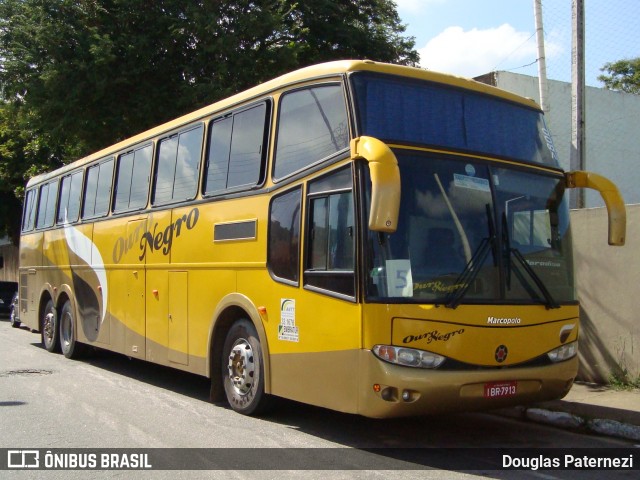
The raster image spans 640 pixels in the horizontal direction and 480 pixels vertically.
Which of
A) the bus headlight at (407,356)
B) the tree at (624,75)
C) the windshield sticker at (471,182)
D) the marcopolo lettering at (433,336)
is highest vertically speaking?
the tree at (624,75)

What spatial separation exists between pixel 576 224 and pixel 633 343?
1812 mm

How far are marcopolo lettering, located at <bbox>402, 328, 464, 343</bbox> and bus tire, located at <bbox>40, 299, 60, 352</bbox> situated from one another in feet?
33.5

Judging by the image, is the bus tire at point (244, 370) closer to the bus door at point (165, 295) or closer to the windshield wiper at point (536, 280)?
the bus door at point (165, 295)

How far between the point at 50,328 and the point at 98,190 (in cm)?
371

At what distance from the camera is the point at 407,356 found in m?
6.13

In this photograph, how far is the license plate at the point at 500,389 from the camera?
6414 mm

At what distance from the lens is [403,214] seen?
6.30m

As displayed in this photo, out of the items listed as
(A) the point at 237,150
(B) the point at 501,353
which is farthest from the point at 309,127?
(B) the point at 501,353

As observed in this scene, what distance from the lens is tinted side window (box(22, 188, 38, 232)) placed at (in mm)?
16422

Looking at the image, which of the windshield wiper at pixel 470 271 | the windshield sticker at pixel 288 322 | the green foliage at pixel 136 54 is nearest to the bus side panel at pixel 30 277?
the green foliage at pixel 136 54

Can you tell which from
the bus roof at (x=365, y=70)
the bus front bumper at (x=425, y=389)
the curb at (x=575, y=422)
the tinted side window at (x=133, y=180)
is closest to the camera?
the bus front bumper at (x=425, y=389)

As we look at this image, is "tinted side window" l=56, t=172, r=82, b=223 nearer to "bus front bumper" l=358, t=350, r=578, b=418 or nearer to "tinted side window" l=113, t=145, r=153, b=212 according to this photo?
"tinted side window" l=113, t=145, r=153, b=212

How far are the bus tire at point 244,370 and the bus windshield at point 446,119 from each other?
114 inches

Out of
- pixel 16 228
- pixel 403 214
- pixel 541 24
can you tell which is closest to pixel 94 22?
pixel 541 24
